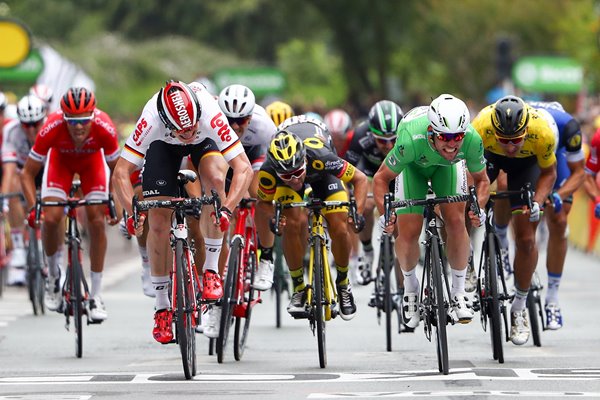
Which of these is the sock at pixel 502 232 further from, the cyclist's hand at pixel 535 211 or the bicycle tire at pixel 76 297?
the bicycle tire at pixel 76 297

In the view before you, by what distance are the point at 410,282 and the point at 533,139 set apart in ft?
4.94

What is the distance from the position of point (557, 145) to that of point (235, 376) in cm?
370

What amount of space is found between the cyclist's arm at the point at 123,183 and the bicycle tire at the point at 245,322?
5.41 ft

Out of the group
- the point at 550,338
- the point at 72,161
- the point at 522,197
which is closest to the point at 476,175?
the point at 522,197

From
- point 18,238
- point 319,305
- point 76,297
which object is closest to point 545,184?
point 319,305

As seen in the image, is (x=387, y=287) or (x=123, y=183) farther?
(x=387, y=287)

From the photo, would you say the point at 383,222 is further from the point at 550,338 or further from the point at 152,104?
the point at 550,338

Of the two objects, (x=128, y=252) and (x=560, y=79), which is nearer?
(x=128, y=252)

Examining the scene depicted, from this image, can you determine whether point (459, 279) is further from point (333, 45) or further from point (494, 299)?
point (333, 45)

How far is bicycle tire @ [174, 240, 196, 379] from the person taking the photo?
1148 centimetres

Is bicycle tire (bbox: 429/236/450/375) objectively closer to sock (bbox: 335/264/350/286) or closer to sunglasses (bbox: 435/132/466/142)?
sunglasses (bbox: 435/132/466/142)

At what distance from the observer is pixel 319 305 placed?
12.5 metres

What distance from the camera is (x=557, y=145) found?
47.0ft

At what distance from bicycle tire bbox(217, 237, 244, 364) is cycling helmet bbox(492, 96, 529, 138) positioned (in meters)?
2.19
